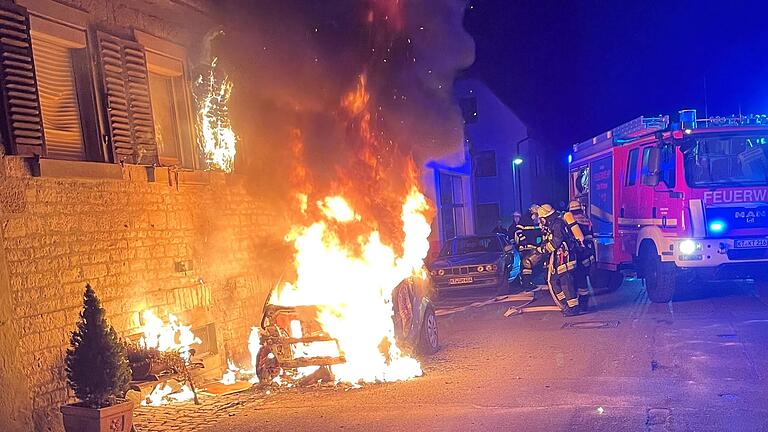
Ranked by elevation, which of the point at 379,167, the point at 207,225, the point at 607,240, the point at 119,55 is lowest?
the point at 607,240

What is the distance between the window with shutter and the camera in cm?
729

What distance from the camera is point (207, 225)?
376 inches

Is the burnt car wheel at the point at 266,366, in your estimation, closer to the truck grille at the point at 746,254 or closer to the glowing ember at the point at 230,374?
the glowing ember at the point at 230,374

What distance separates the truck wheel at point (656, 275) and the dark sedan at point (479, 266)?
3354 millimetres

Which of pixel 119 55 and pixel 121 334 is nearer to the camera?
pixel 121 334

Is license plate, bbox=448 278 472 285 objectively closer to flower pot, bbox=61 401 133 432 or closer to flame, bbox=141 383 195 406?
flame, bbox=141 383 195 406

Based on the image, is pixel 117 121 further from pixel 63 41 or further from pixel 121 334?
pixel 121 334

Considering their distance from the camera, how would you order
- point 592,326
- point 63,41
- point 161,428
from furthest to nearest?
point 592,326 < point 63,41 < point 161,428

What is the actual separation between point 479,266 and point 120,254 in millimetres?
8526

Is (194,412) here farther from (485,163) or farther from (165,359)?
(485,163)

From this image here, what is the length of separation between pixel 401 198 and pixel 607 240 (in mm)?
5107

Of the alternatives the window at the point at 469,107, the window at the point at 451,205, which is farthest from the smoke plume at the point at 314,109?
the window at the point at 469,107

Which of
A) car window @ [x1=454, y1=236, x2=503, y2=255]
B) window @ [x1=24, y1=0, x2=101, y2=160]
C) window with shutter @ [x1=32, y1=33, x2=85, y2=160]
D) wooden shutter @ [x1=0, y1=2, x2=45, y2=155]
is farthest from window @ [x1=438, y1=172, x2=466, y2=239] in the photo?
wooden shutter @ [x1=0, y1=2, x2=45, y2=155]

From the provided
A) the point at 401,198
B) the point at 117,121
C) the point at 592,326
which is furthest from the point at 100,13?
the point at 592,326
